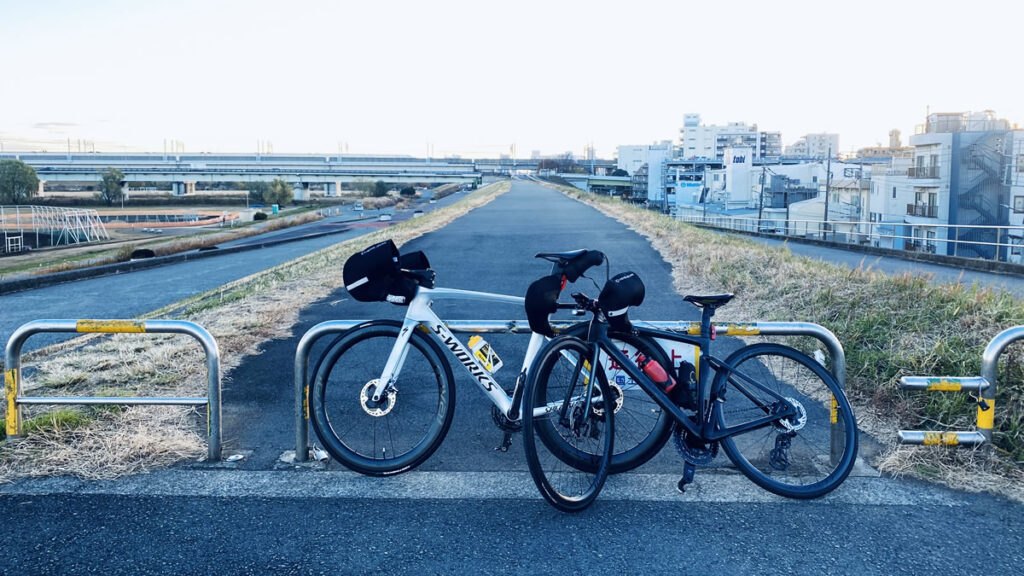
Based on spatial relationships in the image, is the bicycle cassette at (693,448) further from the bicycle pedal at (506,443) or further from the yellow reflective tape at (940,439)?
the yellow reflective tape at (940,439)

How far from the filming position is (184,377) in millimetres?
6734

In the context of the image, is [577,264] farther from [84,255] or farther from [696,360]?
[84,255]

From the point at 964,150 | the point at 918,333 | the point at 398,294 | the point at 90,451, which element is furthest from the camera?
the point at 964,150

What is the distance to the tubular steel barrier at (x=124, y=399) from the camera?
4613 millimetres

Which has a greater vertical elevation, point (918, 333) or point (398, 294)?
point (398, 294)

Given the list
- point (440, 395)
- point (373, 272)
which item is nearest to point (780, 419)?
point (440, 395)

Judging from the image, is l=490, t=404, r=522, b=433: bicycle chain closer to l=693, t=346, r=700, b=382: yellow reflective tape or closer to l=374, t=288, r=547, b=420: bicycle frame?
l=374, t=288, r=547, b=420: bicycle frame

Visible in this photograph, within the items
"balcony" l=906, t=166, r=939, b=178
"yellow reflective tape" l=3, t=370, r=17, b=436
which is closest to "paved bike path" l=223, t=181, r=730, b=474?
"yellow reflective tape" l=3, t=370, r=17, b=436

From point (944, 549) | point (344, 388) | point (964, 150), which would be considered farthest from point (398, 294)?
point (964, 150)

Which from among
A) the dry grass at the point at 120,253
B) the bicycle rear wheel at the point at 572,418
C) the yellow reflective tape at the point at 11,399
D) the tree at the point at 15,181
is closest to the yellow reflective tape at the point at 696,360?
the bicycle rear wheel at the point at 572,418

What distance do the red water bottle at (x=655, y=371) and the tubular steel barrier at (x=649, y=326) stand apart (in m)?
0.30

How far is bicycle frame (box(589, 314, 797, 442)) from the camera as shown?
4035 millimetres

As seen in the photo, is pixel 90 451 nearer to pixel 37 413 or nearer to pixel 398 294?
pixel 37 413

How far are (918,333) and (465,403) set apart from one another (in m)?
4.01
